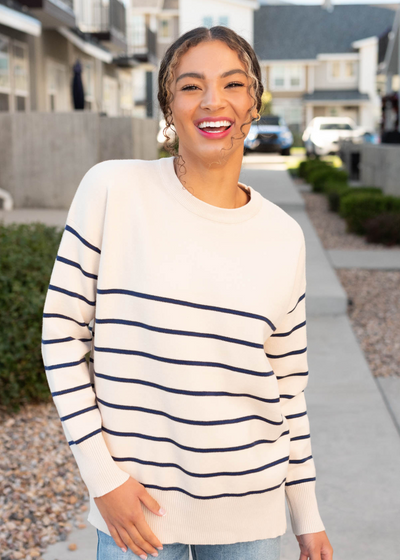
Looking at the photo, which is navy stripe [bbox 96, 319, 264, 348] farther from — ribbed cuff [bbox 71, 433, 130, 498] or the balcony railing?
the balcony railing

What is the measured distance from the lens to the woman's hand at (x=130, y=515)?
4.90 ft

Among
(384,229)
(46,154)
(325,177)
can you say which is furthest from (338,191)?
(46,154)

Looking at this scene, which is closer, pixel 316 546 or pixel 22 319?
pixel 316 546

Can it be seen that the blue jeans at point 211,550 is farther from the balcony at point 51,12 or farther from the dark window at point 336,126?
the dark window at point 336,126

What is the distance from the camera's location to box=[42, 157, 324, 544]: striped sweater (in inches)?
58.7

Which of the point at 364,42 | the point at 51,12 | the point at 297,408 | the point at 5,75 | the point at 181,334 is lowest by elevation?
the point at 297,408

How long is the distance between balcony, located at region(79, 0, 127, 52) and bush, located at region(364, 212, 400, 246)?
1108 centimetres

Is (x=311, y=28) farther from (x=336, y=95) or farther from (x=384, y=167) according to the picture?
(x=384, y=167)

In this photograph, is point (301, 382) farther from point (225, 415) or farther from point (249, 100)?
point (249, 100)

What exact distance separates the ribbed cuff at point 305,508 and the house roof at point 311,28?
47592 mm

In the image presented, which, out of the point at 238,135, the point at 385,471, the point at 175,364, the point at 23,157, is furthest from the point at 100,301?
the point at 23,157

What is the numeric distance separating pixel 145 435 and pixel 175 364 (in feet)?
0.58

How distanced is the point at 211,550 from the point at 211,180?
0.83 meters

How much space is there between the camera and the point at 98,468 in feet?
4.90
